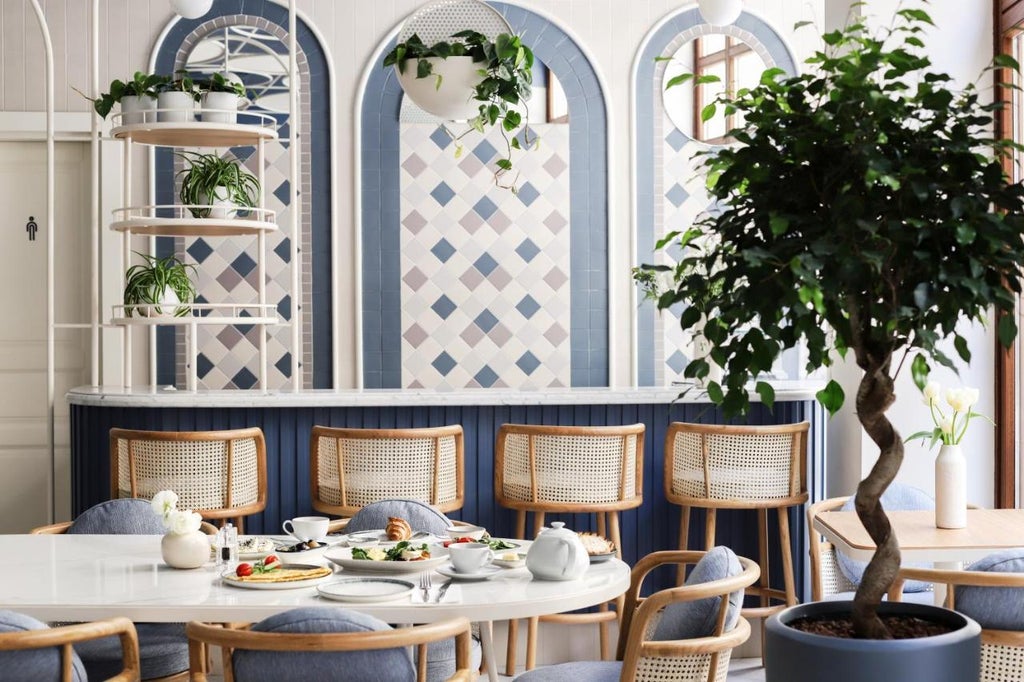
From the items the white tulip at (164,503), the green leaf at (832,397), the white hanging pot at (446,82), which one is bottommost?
the white tulip at (164,503)

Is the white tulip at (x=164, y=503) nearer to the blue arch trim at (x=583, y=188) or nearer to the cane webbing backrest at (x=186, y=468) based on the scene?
the cane webbing backrest at (x=186, y=468)

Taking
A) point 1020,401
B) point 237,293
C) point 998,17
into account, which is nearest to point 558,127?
point 237,293

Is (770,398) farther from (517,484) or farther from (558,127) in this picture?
(558,127)

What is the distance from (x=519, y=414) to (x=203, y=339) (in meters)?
2.37

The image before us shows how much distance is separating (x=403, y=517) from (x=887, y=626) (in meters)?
1.71

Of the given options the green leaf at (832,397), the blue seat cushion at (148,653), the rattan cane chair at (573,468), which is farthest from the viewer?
the rattan cane chair at (573,468)

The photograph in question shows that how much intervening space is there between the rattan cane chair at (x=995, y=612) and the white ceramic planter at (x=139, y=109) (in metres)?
3.51

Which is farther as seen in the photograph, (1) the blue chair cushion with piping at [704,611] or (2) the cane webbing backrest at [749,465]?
(2) the cane webbing backrest at [749,465]

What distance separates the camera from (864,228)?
1818 millimetres

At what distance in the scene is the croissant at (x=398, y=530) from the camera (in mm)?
3184

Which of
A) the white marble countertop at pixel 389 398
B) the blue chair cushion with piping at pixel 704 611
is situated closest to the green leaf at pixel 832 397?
the blue chair cushion with piping at pixel 704 611

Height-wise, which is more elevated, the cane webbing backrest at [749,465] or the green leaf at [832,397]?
the green leaf at [832,397]

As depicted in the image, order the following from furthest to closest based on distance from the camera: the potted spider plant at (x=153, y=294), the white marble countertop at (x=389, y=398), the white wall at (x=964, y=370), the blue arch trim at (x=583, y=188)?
the blue arch trim at (x=583, y=188) → the potted spider plant at (x=153, y=294) → the white wall at (x=964, y=370) → the white marble countertop at (x=389, y=398)

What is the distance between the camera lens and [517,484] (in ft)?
14.5
